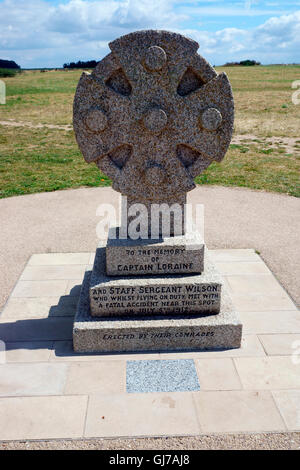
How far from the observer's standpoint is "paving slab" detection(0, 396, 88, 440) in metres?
4.02

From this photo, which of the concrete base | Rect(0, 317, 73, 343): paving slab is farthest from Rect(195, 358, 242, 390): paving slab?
Rect(0, 317, 73, 343): paving slab

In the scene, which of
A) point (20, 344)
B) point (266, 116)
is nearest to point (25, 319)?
point (20, 344)

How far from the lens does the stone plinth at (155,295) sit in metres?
5.18

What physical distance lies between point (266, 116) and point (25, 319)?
2201 centimetres

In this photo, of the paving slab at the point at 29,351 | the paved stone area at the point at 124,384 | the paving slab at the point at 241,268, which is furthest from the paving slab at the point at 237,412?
the paving slab at the point at 241,268

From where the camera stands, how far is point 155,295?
5.22 meters

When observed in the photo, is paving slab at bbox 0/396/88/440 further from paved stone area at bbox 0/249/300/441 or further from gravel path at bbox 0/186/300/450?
gravel path at bbox 0/186/300/450

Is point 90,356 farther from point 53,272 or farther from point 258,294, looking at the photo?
point 258,294

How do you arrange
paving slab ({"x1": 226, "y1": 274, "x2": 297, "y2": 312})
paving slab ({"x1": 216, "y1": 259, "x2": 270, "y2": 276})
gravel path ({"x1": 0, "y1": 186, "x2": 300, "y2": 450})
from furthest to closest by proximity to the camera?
1. gravel path ({"x1": 0, "y1": 186, "x2": 300, "y2": 450})
2. paving slab ({"x1": 216, "y1": 259, "x2": 270, "y2": 276})
3. paving slab ({"x1": 226, "y1": 274, "x2": 297, "y2": 312})

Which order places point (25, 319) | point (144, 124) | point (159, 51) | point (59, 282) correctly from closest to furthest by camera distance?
point (159, 51) → point (144, 124) → point (25, 319) → point (59, 282)

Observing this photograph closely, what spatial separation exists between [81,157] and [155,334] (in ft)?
37.7

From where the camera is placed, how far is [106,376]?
4.74 meters
